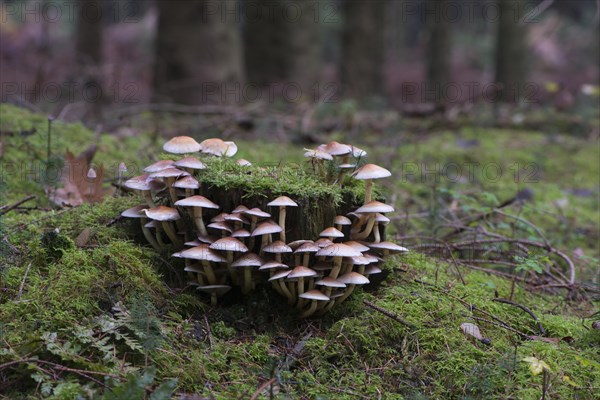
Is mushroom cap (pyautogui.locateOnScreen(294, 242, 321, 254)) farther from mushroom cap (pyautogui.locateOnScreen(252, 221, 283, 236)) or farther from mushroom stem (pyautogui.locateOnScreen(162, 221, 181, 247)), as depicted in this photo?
mushroom stem (pyautogui.locateOnScreen(162, 221, 181, 247))

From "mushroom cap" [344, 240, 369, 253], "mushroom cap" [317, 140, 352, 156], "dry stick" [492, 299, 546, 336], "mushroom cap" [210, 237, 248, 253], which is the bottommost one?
"dry stick" [492, 299, 546, 336]

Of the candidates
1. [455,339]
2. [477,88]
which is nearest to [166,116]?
[455,339]

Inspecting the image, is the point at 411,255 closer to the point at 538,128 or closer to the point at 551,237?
the point at 551,237

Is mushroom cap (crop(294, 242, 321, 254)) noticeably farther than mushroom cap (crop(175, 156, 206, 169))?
No

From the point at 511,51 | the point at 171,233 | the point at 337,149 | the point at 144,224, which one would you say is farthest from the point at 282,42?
the point at 171,233

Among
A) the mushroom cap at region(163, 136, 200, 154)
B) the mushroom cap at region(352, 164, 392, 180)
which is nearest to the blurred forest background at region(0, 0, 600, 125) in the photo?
the mushroom cap at region(352, 164, 392, 180)

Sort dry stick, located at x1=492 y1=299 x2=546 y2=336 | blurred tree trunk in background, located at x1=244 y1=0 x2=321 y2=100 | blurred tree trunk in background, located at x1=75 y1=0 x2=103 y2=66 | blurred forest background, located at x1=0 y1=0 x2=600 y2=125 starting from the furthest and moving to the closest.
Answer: blurred tree trunk in background, located at x1=75 y1=0 x2=103 y2=66 → blurred tree trunk in background, located at x1=244 y1=0 x2=321 y2=100 → blurred forest background, located at x1=0 y1=0 x2=600 y2=125 → dry stick, located at x1=492 y1=299 x2=546 y2=336

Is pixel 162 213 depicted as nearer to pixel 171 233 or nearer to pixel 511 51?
pixel 171 233
